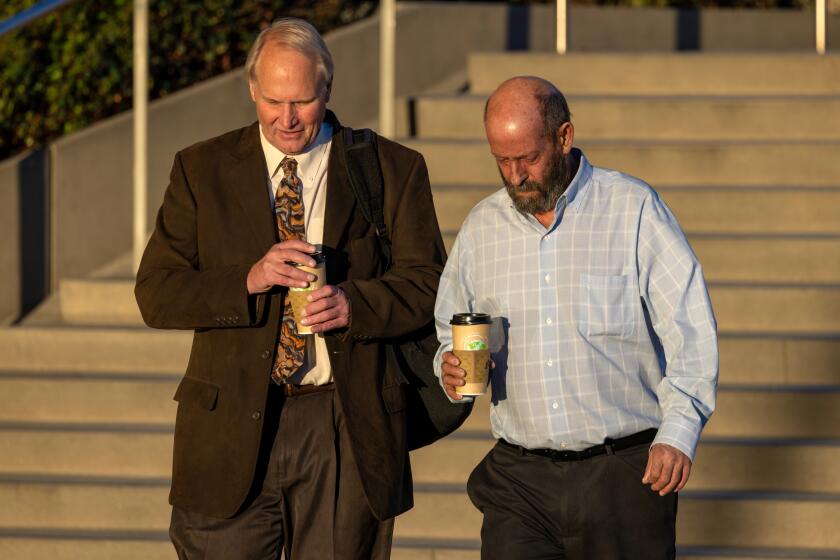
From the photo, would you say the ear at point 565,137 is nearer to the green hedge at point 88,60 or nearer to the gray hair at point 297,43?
the gray hair at point 297,43

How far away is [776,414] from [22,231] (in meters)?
3.86

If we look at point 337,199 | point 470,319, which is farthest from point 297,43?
point 470,319

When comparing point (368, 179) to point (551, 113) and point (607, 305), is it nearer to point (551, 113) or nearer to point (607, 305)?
point (551, 113)

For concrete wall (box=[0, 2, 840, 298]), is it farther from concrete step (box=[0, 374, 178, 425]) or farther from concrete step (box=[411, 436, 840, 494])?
concrete step (box=[411, 436, 840, 494])

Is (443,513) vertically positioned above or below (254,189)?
below

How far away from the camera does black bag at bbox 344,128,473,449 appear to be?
176 inches

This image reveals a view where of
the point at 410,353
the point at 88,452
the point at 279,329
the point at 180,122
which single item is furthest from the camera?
Answer: the point at 180,122

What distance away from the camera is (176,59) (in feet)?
32.6

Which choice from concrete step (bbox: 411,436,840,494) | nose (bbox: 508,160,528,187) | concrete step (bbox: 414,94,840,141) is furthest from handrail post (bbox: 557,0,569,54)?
nose (bbox: 508,160,528,187)

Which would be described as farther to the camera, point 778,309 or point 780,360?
point 778,309

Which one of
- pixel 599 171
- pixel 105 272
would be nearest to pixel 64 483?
pixel 105 272

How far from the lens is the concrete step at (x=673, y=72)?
9.12 m

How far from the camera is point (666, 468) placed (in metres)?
4.08

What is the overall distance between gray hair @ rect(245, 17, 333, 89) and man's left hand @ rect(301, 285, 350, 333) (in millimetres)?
573
